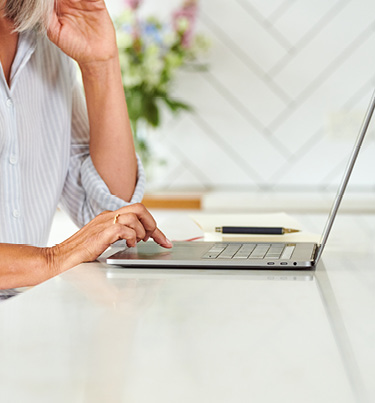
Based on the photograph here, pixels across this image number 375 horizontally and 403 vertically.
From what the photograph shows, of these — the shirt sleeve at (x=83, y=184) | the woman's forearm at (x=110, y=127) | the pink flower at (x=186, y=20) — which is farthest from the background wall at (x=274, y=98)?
the woman's forearm at (x=110, y=127)

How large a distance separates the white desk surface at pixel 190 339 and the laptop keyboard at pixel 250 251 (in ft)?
0.25

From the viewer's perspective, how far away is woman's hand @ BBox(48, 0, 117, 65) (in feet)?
4.32

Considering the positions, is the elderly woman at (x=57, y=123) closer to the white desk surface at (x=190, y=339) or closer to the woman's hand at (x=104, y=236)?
the woman's hand at (x=104, y=236)

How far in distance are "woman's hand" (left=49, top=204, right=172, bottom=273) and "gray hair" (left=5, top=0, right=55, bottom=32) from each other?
0.50m

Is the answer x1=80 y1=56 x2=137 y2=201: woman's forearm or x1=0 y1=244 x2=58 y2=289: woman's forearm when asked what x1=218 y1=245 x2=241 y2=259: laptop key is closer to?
x1=0 y1=244 x2=58 y2=289: woman's forearm

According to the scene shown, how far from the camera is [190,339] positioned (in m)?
0.49

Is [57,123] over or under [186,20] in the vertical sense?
under

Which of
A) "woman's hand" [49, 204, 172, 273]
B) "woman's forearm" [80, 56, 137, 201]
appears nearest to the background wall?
"woman's forearm" [80, 56, 137, 201]

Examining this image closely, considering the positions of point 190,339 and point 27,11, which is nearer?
point 190,339

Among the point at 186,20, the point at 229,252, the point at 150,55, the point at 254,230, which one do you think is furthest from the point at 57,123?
the point at 186,20

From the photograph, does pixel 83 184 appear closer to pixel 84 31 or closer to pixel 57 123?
pixel 57 123

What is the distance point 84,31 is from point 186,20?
124 centimetres

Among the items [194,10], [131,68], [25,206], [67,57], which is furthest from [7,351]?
[194,10]

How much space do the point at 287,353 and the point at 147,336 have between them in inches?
4.1
